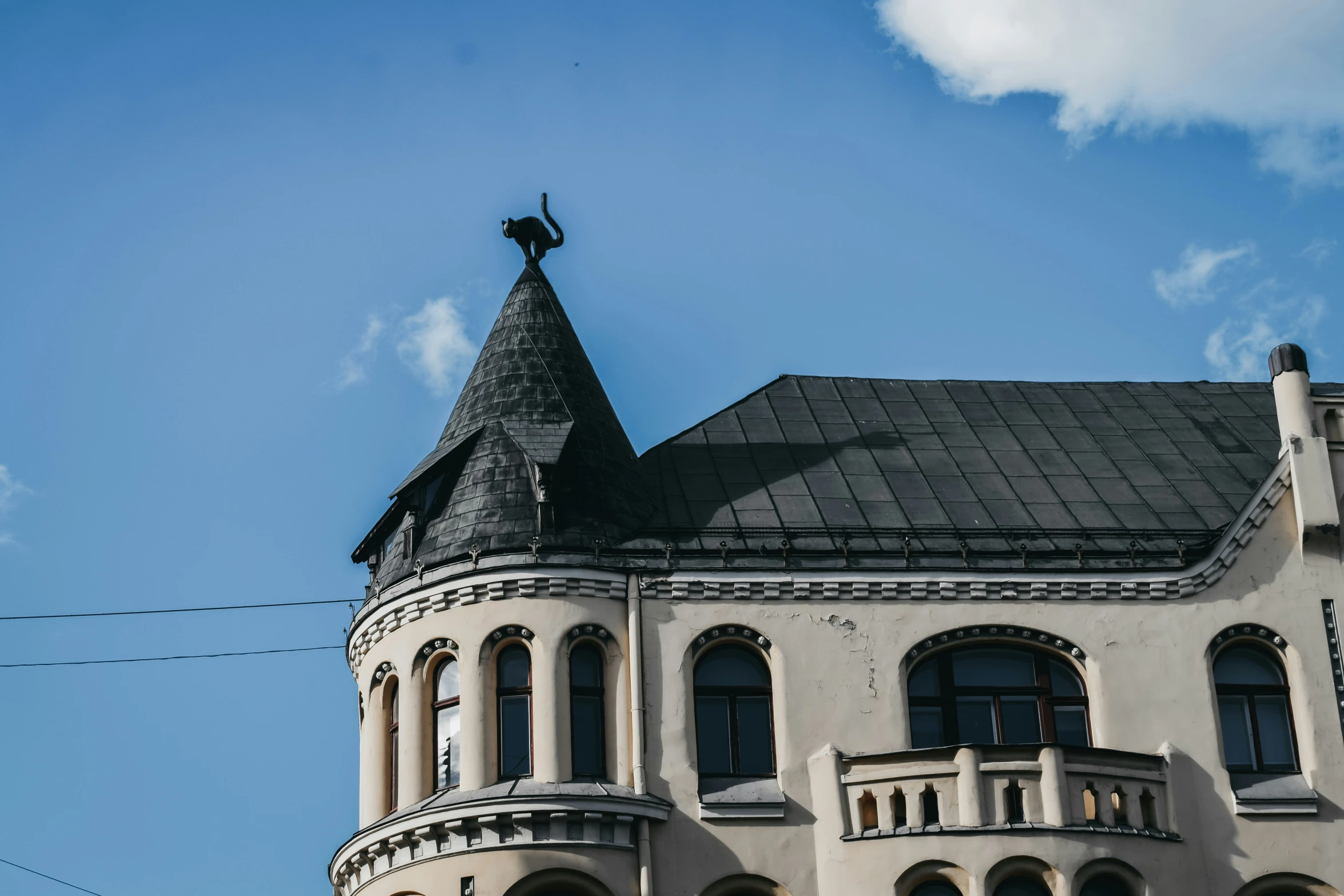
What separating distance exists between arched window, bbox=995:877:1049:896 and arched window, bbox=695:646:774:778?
12.7ft

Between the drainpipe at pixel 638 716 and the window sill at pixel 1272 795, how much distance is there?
29.5 feet

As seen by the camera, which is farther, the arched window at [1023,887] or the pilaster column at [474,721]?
the pilaster column at [474,721]

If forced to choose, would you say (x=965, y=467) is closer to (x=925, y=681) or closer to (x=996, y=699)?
(x=925, y=681)

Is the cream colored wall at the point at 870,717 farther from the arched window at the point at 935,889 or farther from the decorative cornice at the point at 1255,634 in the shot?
the arched window at the point at 935,889

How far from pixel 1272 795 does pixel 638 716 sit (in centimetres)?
973

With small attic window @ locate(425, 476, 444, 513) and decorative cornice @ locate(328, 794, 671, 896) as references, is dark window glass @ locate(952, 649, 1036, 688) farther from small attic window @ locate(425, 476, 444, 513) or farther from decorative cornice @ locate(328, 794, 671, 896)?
small attic window @ locate(425, 476, 444, 513)

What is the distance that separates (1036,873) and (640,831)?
5757mm

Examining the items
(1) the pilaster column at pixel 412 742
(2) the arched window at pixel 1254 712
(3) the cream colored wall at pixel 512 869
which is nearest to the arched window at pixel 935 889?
(3) the cream colored wall at pixel 512 869

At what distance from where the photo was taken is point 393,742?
31.7 meters

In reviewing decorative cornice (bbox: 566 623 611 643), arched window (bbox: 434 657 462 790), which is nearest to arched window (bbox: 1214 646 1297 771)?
decorative cornice (bbox: 566 623 611 643)

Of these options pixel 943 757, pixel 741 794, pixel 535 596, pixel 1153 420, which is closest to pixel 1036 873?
pixel 943 757

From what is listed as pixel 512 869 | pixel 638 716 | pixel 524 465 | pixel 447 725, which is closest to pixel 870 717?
pixel 638 716

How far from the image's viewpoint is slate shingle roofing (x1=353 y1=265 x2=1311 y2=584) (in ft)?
104

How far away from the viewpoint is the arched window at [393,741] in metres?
31.4
